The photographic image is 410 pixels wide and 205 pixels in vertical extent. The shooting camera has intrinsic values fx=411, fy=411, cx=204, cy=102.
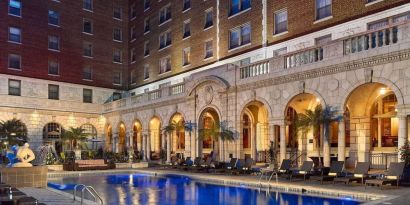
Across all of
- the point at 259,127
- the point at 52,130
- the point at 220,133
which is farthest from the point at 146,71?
the point at 220,133

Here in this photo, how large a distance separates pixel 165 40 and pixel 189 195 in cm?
2786

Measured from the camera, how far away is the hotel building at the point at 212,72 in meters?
20.9

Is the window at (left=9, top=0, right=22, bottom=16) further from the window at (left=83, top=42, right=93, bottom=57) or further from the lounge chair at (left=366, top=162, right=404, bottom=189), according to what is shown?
the lounge chair at (left=366, top=162, right=404, bottom=189)

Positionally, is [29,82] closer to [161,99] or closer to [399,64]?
[161,99]

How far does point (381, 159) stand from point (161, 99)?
1991 centimetres

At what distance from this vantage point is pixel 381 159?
2166 centimetres

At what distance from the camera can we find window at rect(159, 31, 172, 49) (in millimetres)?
42812

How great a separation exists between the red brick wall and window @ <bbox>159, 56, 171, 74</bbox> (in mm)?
9080

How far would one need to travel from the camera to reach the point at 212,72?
29656 mm

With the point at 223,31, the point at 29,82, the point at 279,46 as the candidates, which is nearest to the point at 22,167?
the point at 279,46

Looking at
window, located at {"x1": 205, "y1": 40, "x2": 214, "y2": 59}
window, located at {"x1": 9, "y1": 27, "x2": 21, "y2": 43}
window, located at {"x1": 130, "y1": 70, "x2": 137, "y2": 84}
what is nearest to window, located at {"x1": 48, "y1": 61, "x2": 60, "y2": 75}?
window, located at {"x1": 9, "y1": 27, "x2": 21, "y2": 43}

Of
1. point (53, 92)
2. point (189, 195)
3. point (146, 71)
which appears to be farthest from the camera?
point (146, 71)

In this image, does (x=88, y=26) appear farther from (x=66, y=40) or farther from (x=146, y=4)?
(x=146, y=4)

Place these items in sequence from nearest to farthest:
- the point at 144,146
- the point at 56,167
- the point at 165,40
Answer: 1. the point at 56,167
2. the point at 144,146
3. the point at 165,40
